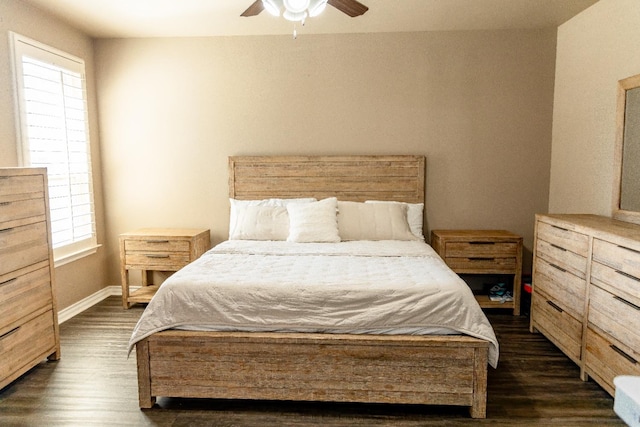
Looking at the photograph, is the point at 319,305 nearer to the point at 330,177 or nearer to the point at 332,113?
the point at 330,177

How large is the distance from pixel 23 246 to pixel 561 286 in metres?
3.46

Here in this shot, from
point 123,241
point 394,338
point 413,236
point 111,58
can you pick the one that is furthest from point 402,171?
point 111,58

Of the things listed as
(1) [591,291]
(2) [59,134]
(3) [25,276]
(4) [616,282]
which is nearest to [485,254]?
(1) [591,291]

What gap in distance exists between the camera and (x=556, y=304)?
3031 mm

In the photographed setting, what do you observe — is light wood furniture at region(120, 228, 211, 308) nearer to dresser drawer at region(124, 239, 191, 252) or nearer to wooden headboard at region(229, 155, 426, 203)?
dresser drawer at region(124, 239, 191, 252)

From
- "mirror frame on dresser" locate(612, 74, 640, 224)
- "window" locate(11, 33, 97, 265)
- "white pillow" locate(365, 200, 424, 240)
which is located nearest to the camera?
"mirror frame on dresser" locate(612, 74, 640, 224)

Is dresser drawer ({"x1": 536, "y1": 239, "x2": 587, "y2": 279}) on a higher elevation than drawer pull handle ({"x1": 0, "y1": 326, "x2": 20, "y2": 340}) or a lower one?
higher

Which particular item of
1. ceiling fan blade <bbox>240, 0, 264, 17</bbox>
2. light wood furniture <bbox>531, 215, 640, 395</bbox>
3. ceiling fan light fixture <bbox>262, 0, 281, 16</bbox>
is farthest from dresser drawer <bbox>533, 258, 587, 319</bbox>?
ceiling fan blade <bbox>240, 0, 264, 17</bbox>

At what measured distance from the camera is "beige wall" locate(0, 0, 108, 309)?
303 centimetres

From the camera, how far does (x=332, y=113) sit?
13.4 feet

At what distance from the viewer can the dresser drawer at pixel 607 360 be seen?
2256mm

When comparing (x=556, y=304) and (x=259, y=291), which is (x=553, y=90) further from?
(x=259, y=291)

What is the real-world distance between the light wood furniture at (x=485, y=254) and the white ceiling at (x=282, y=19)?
71.9 inches

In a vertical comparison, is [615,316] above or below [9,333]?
above
